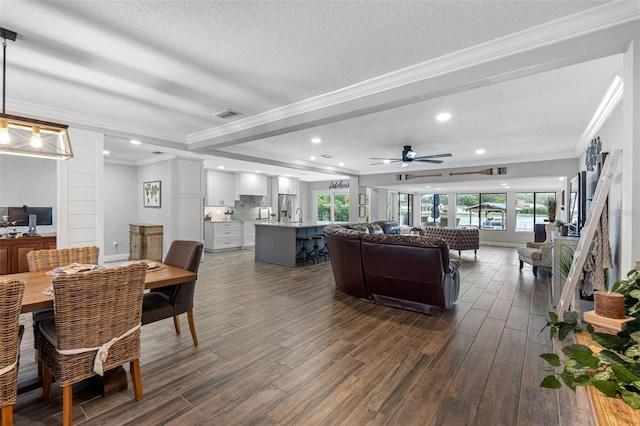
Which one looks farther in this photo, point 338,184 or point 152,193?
point 338,184

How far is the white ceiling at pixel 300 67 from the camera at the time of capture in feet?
6.45

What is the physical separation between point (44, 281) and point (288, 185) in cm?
929

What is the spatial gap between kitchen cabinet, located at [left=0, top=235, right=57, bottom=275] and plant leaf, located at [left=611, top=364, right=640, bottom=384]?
6529 mm

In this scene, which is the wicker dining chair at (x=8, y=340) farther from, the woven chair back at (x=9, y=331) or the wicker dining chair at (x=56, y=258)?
the wicker dining chair at (x=56, y=258)

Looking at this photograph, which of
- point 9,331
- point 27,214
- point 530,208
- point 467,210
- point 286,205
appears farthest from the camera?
point 467,210

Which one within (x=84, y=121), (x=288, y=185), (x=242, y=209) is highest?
(x=84, y=121)

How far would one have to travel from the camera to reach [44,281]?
2.28m

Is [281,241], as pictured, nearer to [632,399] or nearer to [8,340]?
[8,340]

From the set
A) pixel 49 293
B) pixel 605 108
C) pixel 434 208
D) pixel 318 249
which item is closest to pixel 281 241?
pixel 318 249

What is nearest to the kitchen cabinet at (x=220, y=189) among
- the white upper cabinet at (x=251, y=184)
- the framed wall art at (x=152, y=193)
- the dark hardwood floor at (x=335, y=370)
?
the white upper cabinet at (x=251, y=184)

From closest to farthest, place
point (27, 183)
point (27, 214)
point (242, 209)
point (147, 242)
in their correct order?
point (27, 214), point (27, 183), point (147, 242), point (242, 209)

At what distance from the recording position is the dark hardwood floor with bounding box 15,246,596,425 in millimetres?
1921

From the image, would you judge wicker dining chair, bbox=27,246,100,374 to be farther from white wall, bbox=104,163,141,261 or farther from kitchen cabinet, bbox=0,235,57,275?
white wall, bbox=104,163,141,261

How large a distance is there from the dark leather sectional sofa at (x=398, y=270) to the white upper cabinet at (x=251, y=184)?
5959 millimetres
